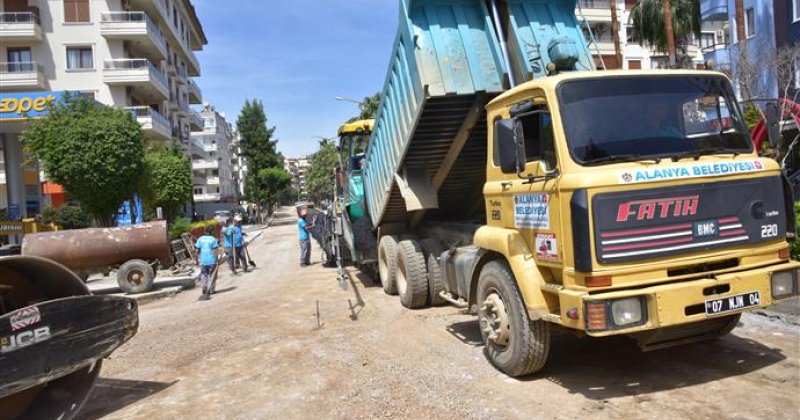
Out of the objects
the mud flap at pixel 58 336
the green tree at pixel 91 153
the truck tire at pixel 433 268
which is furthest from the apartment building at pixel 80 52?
the mud flap at pixel 58 336

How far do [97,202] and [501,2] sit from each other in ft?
56.3

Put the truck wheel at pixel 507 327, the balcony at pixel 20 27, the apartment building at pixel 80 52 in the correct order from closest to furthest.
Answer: the truck wheel at pixel 507 327
the balcony at pixel 20 27
the apartment building at pixel 80 52

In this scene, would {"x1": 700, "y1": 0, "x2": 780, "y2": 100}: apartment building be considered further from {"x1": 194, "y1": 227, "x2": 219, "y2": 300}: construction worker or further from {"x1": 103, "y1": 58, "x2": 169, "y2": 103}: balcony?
{"x1": 103, "y1": 58, "x2": 169, "y2": 103}: balcony

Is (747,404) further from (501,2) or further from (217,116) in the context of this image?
(217,116)

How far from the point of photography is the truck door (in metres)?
4.56

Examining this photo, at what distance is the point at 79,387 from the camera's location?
4.80 meters

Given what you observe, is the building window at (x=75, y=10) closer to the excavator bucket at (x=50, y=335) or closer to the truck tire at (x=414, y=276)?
the truck tire at (x=414, y=276)

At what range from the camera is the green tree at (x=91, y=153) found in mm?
18438

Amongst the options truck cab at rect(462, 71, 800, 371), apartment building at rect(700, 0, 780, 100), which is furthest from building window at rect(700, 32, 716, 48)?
truck cab at rect(462, 71, 800, 371)

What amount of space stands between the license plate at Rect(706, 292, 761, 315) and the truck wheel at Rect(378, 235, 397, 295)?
5291 mm

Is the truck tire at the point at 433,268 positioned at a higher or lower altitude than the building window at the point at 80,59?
lower

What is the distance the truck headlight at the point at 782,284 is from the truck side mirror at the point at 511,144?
2.12 meters

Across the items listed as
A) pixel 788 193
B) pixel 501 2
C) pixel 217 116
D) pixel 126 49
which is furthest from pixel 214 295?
pixel 217 116

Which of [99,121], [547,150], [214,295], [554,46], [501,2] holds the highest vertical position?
[99,121]
